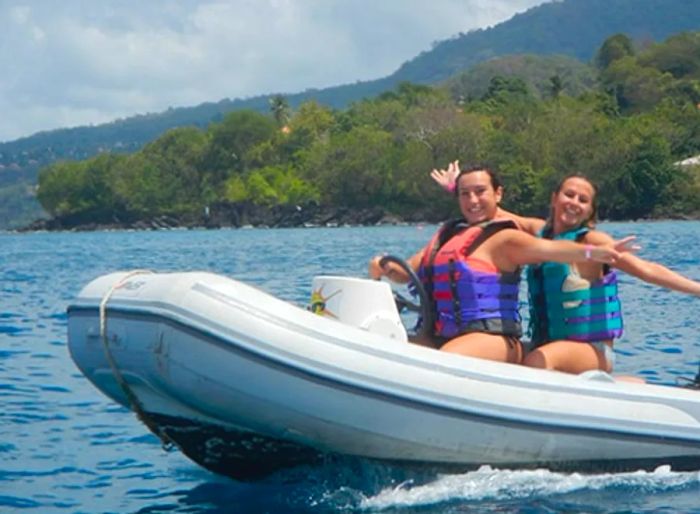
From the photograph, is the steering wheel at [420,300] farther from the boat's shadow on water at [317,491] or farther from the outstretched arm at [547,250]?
the boat's shadow on water at [317,491]

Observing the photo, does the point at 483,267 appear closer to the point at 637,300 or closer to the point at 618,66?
the point at 637,300

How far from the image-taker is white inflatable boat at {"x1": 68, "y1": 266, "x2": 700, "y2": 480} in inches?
230

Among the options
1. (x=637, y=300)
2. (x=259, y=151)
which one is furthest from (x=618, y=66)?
(x=637, y=300)

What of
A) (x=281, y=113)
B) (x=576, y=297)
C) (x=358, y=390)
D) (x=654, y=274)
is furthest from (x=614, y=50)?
(x=358, y=390)

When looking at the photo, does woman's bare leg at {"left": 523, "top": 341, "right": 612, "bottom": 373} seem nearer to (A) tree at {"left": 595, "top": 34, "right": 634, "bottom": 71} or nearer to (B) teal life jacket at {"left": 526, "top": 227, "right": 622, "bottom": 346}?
(B) teal life jacket at {"left": 526, "top": 227, "right": 622, "bottom": 346}

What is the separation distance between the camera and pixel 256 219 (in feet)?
317

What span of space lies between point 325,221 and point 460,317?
8314 centimetres

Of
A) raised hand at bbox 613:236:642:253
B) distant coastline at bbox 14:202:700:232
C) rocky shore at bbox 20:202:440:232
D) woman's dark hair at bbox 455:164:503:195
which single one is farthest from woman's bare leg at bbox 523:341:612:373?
rocky shore at bbox 20:202:440:232

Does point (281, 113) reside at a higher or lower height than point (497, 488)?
higher

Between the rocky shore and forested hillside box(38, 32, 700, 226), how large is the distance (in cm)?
46

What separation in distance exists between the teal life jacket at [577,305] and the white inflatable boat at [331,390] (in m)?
0.30

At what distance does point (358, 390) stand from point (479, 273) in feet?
2.96

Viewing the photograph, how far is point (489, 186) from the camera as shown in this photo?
6.48 metres

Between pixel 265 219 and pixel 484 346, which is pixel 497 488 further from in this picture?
pixel 265 219
